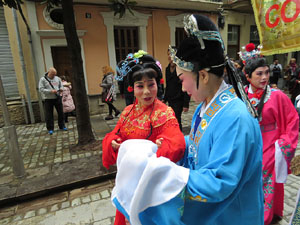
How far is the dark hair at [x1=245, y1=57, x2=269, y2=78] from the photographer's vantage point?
2291 mm

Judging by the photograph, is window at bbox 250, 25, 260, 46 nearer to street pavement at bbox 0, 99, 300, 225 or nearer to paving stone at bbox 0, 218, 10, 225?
street pavement at bbox 0, 99, 300, 225

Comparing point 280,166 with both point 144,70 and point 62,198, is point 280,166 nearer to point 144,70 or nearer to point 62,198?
point 144,70

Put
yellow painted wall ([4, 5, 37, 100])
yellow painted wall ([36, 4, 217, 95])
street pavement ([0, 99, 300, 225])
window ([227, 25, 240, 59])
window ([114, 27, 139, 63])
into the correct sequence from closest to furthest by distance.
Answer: street pavement ([0, 99, 300, 225]), yellow painted wall ([4, 5, 37, 100]), yellow painted wall ([36, 4, 217, 95]), window ([114, 27, 139, 63]), window ([227, 25, 240, 59])

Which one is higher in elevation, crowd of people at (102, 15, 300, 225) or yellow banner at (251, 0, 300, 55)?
yellow banner at (251, 0, 300, 55)

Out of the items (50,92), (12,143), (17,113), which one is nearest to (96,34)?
(50,92)

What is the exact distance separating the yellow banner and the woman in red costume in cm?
94

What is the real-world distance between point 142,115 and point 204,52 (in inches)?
35.7

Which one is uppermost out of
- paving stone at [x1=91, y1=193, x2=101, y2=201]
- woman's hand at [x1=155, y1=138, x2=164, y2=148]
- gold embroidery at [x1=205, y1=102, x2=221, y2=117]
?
gold embroidery at [x1=205, y1=102, x2=221, y2=117]

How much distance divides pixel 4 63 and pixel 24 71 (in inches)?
31.5

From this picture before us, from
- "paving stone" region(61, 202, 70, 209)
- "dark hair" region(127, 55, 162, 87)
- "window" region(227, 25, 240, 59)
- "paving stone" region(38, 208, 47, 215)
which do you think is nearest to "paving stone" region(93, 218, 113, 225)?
"paving stone" region(61, 202, 70, 209)

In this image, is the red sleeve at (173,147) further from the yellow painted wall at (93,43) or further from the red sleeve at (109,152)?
the yellow painted wall at (93,43)

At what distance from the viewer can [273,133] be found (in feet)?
7.24

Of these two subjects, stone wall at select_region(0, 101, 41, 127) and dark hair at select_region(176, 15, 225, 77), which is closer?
dark hair at select_region(176, 15, 225, 77)

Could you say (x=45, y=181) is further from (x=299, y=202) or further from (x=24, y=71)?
(x=24, y=71)
